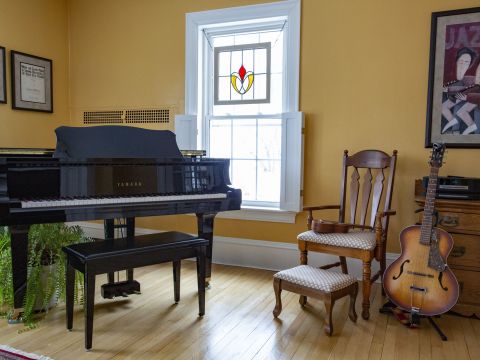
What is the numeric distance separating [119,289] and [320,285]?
4.96ft

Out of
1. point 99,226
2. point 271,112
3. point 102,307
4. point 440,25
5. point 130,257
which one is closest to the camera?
point 130,257

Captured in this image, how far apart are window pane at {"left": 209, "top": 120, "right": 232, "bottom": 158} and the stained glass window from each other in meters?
0.22

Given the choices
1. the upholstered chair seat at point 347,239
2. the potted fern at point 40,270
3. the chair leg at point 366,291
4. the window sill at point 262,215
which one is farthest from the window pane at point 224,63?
the chair leg at point 366,291

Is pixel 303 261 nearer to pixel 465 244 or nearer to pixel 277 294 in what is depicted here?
pixel 277 294

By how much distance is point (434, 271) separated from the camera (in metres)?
2.74

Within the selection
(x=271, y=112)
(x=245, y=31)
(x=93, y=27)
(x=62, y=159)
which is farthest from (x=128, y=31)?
Result: (x=62, y=159)

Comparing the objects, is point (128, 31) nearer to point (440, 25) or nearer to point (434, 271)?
point (440, 25)

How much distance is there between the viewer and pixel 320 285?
8.89 ft

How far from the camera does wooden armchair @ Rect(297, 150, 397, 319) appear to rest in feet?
9.79

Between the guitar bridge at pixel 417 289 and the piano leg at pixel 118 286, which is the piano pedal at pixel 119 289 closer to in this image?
the piano leg at pixel 118 286

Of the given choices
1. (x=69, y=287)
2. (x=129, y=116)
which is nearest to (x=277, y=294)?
(x=69, y=287)

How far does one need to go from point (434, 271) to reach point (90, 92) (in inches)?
162

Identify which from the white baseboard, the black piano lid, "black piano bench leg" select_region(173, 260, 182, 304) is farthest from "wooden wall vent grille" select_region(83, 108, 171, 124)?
"black piano bench leg" select_region(173, 260, 182, 304)

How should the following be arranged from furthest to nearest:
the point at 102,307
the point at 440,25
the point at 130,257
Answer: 1. the point at 440,25
2. the point at 102,307
3. the point at 130,257
